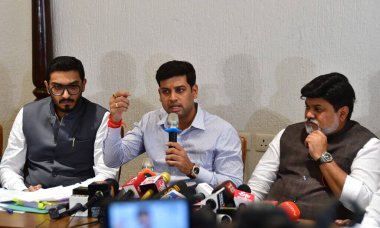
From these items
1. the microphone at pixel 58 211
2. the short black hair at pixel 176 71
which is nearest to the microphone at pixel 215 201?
the microphone at pixel 58 211

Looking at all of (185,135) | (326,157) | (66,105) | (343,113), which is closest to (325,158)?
(326,157)

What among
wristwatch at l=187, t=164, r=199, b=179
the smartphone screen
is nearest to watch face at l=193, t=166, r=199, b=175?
wristwatch at l=187, t=164, r=199, b=179

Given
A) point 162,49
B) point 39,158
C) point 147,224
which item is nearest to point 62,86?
point 39,158

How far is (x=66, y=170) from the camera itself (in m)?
3.08

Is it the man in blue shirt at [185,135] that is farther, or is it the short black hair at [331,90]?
the man in blue shirt at [185,135]

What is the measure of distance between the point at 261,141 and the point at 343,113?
838 mm

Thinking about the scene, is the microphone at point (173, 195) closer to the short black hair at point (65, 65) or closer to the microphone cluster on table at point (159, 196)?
the microphone cluster on table at point (159, 196)

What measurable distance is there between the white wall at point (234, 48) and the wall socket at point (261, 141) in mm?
38

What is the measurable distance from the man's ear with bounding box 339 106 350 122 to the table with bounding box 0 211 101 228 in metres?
1.25

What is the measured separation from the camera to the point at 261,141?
3400 millimetres

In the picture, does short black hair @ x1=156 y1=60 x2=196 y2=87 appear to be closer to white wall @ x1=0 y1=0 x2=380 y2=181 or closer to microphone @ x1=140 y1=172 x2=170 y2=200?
white wall @ x1=0 y1=0 x2=380 y2=181

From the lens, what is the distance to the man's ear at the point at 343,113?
2623 millimetres

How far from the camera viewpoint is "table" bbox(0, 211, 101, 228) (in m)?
2.01

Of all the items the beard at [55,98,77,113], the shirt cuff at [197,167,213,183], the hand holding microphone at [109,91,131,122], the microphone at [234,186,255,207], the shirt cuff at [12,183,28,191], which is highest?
the hand holding microphone at [109,91,131,122]
